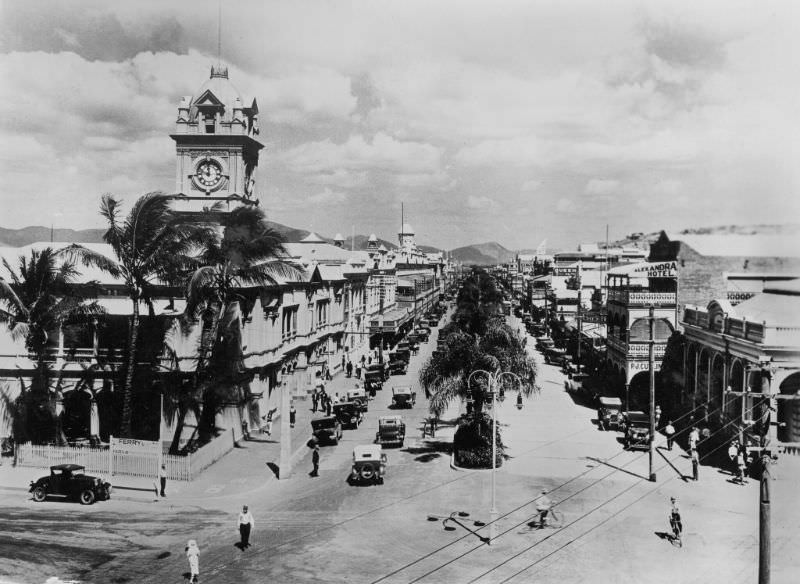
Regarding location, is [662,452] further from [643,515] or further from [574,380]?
[574,380]

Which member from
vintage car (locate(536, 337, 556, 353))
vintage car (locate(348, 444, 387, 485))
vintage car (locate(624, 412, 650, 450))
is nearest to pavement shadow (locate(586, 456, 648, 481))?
vintage car (locate(624, 412, 650, 450))

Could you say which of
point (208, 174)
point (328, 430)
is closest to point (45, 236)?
Answer: point (208, 174)

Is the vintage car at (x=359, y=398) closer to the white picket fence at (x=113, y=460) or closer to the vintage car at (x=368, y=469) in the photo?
the white picket fence at (x=113, y=460)

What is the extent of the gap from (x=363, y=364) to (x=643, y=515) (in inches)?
1584

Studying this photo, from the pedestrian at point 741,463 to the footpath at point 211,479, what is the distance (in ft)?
60.8

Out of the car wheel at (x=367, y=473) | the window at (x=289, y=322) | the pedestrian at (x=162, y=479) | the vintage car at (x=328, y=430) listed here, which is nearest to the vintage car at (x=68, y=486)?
the pedestrian at (x=162, y=479)

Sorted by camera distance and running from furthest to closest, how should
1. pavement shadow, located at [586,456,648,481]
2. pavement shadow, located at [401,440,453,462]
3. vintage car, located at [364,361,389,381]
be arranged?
vintage car, located at [364,361,389,381] < pavement shadow, located at [401,440,453,462] < pavement shadow, located at [586,456,648,481]

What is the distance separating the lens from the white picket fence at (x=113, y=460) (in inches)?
1110

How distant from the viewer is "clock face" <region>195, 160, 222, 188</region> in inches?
2064

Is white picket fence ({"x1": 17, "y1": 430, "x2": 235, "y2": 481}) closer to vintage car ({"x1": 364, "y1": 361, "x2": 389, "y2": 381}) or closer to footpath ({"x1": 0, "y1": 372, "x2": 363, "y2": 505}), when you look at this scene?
footpath ({"x1": 0, "y1": 372, "x2": 363, "y2": 505})

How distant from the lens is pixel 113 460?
28.5 m

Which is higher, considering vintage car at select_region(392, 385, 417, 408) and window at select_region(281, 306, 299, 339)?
window at select_region(281, 306, 299, 339)

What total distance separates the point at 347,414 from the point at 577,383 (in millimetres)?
21143

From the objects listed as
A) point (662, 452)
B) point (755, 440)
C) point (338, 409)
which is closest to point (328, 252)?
point (338, 409)
